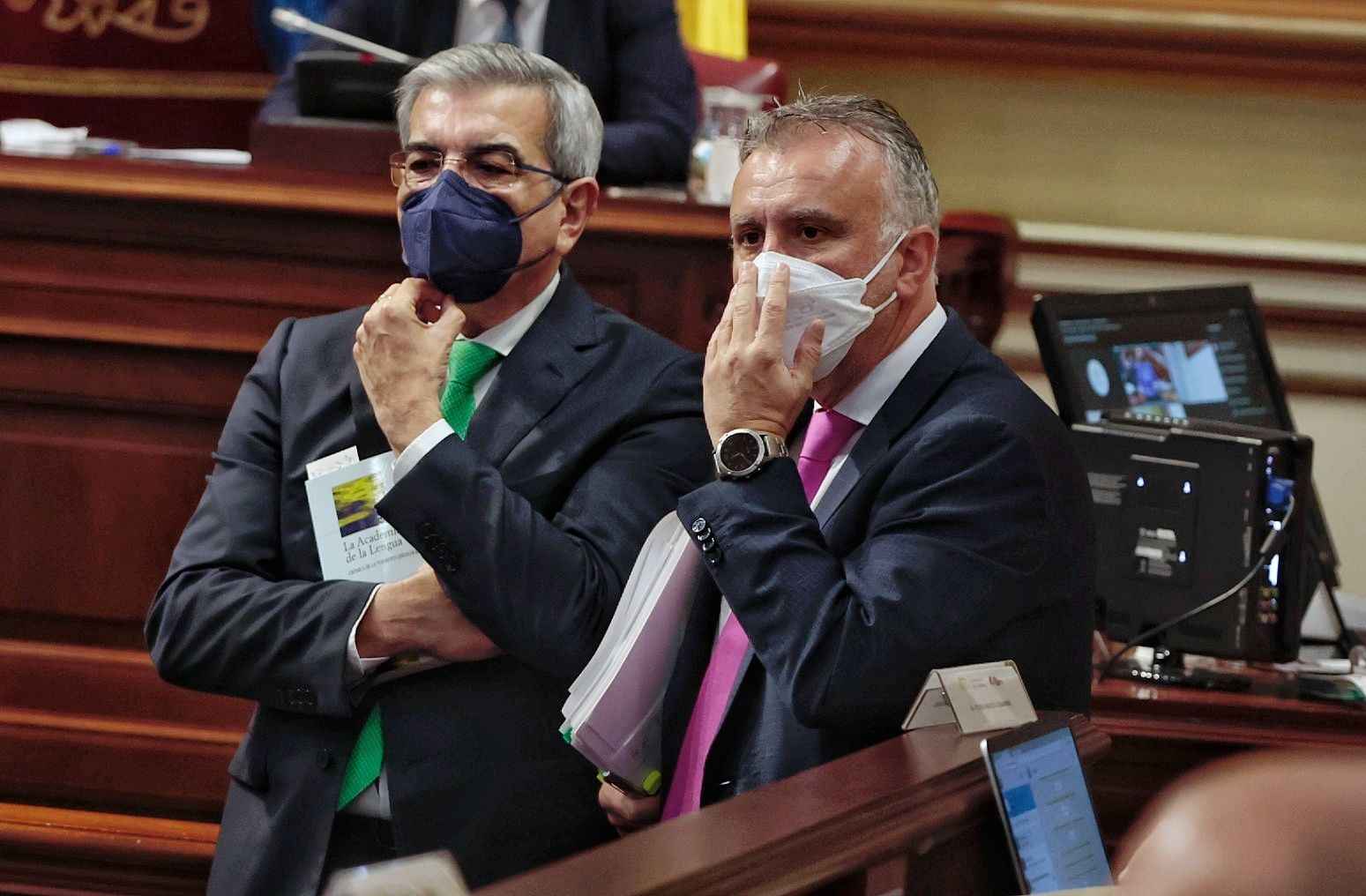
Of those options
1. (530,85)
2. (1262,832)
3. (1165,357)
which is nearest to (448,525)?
(530,85)

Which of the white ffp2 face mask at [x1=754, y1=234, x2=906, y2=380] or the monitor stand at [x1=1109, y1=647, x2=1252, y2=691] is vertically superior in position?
the white ffp2 face mask at [x1=754, y1=234, x2=906, y2=380]

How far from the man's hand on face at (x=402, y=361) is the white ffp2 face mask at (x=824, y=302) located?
0.43m

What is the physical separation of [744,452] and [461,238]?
61 cm

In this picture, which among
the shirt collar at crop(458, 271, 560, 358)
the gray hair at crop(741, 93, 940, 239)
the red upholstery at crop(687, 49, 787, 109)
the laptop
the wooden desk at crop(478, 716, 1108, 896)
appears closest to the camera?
the wooden desk at crop(478, 716, 1108, 896)

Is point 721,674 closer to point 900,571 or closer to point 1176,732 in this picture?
point 900,571

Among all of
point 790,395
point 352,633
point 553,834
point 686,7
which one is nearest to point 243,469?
point 352,633

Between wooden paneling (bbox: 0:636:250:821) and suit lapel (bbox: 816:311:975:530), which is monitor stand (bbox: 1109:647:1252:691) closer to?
suit lapel (bbox: 816:311:975:530)

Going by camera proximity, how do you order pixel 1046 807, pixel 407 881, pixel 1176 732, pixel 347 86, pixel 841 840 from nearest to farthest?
pixel 407 881 → pixel 841 840 → pixel 1046 807 → pixel 1176 732 → pixel 347 86

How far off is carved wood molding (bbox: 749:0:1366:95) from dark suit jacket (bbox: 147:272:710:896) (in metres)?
2.79

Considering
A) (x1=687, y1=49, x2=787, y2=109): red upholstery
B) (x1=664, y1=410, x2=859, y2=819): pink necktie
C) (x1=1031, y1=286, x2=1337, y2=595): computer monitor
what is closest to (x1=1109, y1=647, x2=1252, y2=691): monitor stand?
(x1=1031, y1=286, x2=1337, y2=595): computer monitor

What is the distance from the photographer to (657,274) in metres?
2.64

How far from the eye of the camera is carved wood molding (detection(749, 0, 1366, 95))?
4.70m

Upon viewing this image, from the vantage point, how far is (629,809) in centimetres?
190

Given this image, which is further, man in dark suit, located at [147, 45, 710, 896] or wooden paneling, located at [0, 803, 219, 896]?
wooden paneling, located at [0, 803, 219, 896]
